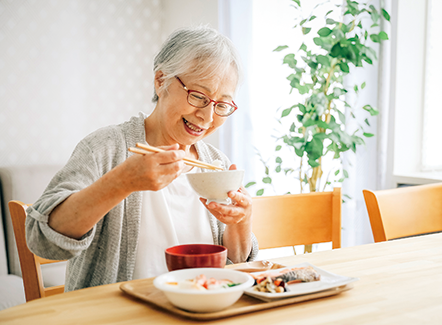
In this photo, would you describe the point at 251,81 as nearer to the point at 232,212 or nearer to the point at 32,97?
the point at 32,97

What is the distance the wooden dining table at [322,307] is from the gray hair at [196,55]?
2.15ft

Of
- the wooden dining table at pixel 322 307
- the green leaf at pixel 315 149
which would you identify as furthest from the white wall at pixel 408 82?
the wooden dining table at pixel 322 307

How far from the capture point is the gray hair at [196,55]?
1205 millimetres

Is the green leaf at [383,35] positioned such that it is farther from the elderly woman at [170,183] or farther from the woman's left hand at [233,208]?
the woman's left hand at [233,208]

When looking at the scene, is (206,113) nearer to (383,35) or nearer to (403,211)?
(403,211)

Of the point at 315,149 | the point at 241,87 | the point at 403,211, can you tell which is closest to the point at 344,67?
the point at 315,149

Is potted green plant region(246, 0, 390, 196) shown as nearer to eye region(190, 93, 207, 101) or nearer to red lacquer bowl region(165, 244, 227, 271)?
eye region(190, 93, 207, 101)

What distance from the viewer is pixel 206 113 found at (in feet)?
4.06

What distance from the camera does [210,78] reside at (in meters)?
1.22

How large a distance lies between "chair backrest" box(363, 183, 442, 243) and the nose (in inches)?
24.8

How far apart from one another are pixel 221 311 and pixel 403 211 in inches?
40.9

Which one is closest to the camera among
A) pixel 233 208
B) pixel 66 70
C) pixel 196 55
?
pixel 233 208

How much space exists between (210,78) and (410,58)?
1.87 metres

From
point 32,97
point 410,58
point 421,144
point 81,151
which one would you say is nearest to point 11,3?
point 32,97
